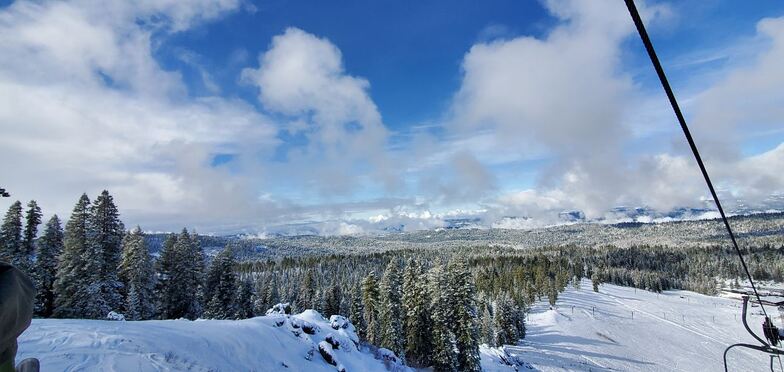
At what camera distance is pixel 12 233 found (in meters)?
37.8

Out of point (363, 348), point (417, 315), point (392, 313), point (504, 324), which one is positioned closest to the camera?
point (363, 348)

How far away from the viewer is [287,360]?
22.4 m

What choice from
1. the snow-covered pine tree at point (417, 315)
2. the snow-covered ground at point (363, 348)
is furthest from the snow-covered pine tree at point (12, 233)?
the snow-covered pine tree at point (417, 315)

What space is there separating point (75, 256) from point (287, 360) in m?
25.7

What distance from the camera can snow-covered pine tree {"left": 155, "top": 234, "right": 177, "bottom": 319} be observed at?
147ft

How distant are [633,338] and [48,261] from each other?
101622 millimetres

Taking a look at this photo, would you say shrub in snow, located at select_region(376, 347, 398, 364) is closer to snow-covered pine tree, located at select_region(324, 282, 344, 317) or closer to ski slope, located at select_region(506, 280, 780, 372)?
ski slope, located at select_region(506, 280, 780, 372)

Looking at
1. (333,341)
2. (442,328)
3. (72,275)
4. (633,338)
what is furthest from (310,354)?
(633,338)

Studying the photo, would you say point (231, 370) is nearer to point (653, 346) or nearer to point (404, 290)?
point (404, 290)

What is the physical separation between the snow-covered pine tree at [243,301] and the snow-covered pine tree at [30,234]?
795 inches

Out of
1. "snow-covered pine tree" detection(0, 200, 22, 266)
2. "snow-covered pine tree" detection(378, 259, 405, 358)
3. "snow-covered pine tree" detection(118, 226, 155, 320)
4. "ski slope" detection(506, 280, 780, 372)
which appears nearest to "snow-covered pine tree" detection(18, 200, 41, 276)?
"snow-covered pine tree" detection(0, 200, 22, 266)

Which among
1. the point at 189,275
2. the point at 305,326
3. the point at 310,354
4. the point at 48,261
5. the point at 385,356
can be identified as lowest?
the point at 385,356

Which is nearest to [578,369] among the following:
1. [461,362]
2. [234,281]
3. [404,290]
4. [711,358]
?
[461,362]

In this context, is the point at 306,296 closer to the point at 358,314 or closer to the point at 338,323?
the point at 358,314
